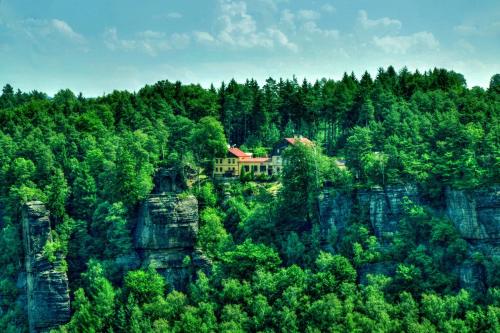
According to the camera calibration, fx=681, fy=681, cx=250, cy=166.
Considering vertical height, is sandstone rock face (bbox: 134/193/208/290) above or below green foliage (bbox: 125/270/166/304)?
above

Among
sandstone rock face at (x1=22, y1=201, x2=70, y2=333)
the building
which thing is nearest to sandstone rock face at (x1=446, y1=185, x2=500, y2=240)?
the building

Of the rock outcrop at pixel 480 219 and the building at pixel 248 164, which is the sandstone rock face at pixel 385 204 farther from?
the building at pixel 248 164

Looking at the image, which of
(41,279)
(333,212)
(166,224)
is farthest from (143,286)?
(333,212)

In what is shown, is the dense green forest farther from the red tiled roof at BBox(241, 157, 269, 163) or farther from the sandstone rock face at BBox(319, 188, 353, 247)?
the red tiled roof at BBox(241, 157, 269, 163)

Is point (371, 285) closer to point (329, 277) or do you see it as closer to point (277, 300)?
point (329, 277)

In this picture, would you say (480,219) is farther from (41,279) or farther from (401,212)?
(41,279)

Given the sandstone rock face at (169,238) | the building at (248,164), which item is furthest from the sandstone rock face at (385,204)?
the sandstone rock face at (169,238)
